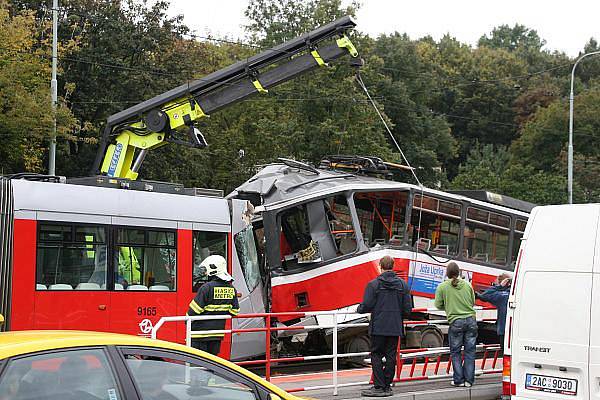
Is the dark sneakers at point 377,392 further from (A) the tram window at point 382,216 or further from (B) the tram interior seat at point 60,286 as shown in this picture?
(A) the tram window at point 382,216

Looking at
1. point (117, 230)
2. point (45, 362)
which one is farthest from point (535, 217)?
point (117, 230)

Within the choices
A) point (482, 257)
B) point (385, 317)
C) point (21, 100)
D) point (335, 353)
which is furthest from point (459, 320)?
point (21, 100)

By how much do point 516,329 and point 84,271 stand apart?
6.81m

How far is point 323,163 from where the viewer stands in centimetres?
1803

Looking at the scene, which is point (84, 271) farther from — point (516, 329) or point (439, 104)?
point (439, 104)

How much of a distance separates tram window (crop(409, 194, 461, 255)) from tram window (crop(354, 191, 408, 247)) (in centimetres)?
24

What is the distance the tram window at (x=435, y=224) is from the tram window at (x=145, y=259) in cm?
512

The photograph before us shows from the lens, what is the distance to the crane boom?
16766 mm

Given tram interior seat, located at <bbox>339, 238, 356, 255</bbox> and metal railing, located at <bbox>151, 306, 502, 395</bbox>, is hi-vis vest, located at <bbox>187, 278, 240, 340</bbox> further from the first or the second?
tram interior seat, located at <bbox>339, 238, 356, 255</bbox>

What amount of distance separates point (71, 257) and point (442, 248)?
305 inches

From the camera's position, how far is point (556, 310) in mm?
8398

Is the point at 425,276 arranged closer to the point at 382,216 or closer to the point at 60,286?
the point at 382,216

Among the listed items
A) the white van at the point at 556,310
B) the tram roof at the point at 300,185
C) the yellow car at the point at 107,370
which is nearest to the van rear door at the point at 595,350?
the white van at the point at 556,310

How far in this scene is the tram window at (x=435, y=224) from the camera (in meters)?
16.7
